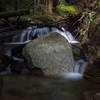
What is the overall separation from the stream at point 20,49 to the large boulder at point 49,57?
0.91 ft

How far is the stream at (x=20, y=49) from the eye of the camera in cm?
463

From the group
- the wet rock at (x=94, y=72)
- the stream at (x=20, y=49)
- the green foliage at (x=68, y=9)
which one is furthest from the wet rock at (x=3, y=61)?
the green foliage at (x=68, y=9)

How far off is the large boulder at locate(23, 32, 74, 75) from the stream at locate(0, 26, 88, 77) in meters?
0.28

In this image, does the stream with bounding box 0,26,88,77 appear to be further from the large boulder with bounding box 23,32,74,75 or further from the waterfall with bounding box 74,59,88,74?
the large boulder with bounding box 23,32,74,75

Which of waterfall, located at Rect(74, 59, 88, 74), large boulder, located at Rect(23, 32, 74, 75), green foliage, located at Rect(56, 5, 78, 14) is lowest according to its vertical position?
waterfall, located at Rect(74, 59, 88, 74)

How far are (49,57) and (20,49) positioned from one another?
1.47 meters

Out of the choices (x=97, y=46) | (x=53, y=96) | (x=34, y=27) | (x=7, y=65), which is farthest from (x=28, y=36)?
(x=53, y=96)

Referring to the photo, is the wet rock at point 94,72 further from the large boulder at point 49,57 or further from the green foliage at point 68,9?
the green foliage at point 68,9

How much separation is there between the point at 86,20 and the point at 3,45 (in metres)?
3.55

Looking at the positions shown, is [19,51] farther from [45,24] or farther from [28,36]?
[45,24]

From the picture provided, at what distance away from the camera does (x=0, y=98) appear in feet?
9.53

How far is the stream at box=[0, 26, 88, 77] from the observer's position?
15.2ft

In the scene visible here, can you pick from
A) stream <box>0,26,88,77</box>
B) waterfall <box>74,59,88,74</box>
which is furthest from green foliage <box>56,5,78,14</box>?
waterfall <box>74,59,88,74</box>

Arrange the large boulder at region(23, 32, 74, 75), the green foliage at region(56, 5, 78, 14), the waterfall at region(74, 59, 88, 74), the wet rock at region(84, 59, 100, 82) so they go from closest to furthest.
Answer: the wet rock at region(84, 59, 100, 82) → the large boulder at region(23, 32, 74, 75) → the waterfall at region(74, 59, 88, 74) → the green foliage at region(56, 5, 78, 14)
